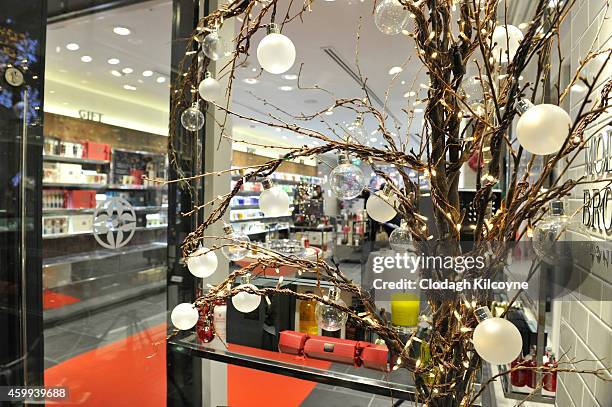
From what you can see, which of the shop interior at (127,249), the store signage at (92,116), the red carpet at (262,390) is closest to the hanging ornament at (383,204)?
the shop interior at (127,249)

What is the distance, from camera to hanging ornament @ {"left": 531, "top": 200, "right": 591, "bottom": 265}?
0.94 metres

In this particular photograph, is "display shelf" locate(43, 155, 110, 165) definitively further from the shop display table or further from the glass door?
the shop display table

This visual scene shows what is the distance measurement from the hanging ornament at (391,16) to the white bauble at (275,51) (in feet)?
0.65

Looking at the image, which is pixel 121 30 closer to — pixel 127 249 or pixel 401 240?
pixel 127 249

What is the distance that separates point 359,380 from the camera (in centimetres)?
136

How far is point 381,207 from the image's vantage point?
2.66ft

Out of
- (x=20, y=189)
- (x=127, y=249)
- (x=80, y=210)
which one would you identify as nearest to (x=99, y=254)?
(x=127, y=249)

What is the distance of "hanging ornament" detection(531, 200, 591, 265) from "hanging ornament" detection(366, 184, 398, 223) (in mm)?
337

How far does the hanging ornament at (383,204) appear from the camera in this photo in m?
0.77

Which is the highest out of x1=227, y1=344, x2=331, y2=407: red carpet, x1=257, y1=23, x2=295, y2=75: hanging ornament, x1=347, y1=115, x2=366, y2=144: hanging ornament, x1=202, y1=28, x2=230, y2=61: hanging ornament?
x1=202, y1=28, x2=230, y2=61: hanging ornament

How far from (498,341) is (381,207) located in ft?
1.12

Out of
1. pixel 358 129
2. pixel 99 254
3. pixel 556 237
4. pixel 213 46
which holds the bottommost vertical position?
pixel 99 254

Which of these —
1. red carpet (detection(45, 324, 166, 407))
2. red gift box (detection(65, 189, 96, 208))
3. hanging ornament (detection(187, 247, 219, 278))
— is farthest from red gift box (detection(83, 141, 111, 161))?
hanging ornament (detection(187, 247, 219, 278))

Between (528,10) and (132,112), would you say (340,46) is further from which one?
(132,112)
